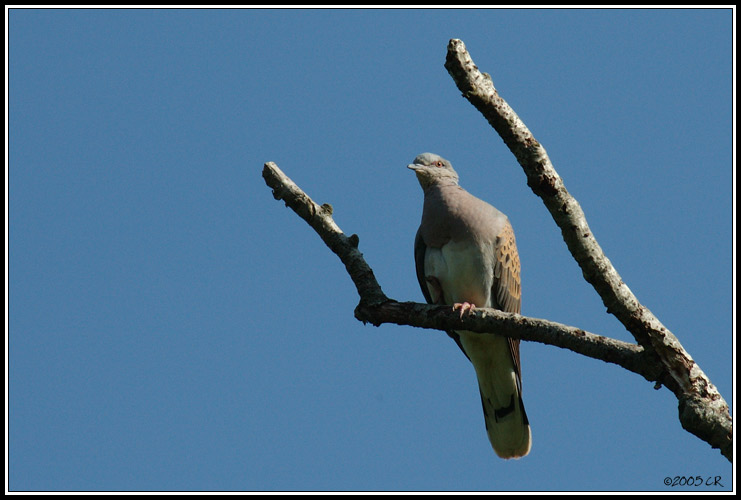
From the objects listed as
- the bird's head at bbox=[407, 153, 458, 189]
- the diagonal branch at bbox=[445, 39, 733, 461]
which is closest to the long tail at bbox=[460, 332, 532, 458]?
the bird's head at bbox=[407, 153, 458, 189]

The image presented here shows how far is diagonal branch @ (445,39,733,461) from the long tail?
2.24 metres

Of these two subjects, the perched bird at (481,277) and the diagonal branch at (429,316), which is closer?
the diagonal branch at (429,316)

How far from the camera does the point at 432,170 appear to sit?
6496 millimetres

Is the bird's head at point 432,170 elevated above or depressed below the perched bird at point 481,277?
above

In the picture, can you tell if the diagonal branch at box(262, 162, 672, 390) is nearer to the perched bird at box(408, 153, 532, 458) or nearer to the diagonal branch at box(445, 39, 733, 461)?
the diagonal branch at box(445, 39, 733, 461)

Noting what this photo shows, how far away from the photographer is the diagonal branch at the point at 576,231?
149 inches

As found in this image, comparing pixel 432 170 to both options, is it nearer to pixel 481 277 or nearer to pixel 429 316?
pixel 481 277

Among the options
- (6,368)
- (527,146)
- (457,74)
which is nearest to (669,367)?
(527,146)

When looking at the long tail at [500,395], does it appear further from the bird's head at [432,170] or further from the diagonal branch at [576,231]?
the diagonal branch at [576,231]

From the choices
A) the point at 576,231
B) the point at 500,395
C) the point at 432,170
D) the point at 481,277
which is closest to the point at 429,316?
the point at 576,231

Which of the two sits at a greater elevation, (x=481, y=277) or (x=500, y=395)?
(x=481, y=277)

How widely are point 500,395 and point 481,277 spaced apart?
1.15 m

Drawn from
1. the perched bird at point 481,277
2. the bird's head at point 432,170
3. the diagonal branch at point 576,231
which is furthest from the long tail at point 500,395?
the diagonal branch at point 576,231

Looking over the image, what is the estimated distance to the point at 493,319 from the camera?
4312 mm
